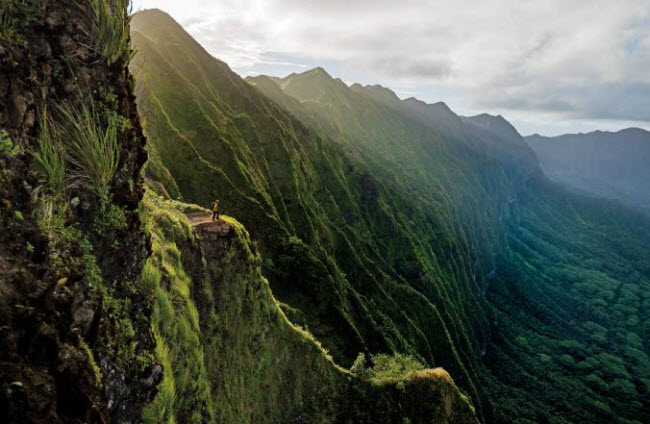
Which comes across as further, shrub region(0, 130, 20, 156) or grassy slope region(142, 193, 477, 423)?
grassy slope region(142, 193, 477, 423)

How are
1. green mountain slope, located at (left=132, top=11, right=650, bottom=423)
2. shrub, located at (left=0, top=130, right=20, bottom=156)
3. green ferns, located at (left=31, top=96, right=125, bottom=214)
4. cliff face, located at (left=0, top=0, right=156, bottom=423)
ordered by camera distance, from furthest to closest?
green mountain slope, located at (left=132, top=11, right=650, bottom=423)
green ferns, located at (left=31, top=96, right=125, bottom=214)
shrub, located at (left=0, top=130, right=20, bottom=156)
cliff face, located at (left=0, top=0, right=156, bottom=423)

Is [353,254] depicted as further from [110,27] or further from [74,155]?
[74,155]

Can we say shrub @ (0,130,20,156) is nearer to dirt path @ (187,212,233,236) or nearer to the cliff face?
the cliff face

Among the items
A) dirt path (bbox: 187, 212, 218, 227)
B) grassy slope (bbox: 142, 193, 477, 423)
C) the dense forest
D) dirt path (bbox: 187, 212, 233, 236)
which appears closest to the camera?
the dense forest

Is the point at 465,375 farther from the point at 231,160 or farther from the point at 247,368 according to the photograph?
the point at 247,368

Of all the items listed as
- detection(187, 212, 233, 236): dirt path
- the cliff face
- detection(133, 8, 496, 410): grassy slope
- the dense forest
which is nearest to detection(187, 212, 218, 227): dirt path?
detection(187, 212, 233, 236): dirt path

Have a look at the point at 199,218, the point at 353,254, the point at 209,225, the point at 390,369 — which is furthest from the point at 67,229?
the point at 353,254
